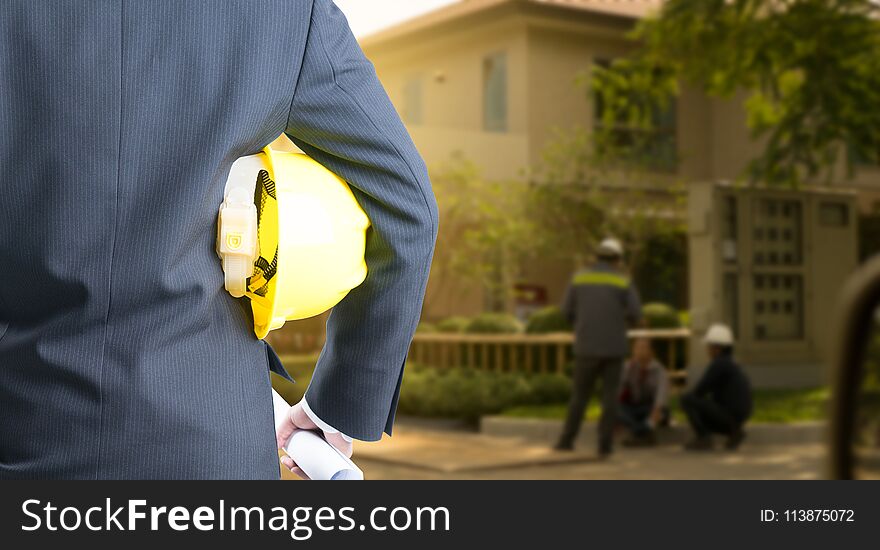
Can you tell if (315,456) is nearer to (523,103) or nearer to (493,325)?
(493,325)

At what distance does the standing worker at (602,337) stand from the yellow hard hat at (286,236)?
845cm

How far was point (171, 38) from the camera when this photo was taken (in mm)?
1254

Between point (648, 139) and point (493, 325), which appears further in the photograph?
point (648, 139)

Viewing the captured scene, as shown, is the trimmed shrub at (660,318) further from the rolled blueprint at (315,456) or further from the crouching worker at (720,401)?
the rolled blueprint at (315,456)

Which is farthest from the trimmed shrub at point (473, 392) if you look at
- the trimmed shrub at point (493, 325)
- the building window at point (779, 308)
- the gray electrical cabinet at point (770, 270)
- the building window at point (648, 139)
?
the building window at point (648, 139)

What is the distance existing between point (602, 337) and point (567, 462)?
3.54 ft

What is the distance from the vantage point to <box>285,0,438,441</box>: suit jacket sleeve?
4.37ft

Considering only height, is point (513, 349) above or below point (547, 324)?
below

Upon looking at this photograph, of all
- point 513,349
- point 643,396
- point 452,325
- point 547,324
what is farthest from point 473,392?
point 452,325

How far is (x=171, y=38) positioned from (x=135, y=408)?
39cm

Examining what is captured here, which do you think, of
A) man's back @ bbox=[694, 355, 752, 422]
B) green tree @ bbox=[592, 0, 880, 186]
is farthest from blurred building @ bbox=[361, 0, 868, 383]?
man's back @ bbox=[694, 355, 752, 422]

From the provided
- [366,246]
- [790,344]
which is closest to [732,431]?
[790,344]

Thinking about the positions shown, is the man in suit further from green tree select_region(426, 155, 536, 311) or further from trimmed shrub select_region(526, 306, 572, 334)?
green tree select_region(426, 155, 536, 311)

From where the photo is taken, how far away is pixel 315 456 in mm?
1440
